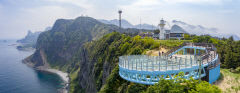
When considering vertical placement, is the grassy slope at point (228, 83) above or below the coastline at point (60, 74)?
above

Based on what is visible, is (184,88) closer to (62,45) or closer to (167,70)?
(167,70)

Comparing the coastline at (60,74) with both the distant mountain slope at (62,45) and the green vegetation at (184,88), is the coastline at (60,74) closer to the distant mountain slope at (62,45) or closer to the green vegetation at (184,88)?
the distant mountain slope at (62,45)

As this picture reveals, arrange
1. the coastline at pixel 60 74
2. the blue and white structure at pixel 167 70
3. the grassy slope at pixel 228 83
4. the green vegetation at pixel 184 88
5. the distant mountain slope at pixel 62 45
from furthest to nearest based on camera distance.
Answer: the distant mountain slope at pixel 62 45
the coastline at pixel 60 74
the grassy slope at pixel 228 83
the blue and white structure at pixel 167 70
the green vegetation at pixel 184 88

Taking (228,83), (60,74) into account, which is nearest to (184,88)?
(228,83)

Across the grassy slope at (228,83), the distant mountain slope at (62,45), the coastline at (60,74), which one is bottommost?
the coastline at (60,74)

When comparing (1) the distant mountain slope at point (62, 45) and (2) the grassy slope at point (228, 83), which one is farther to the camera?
(1) the distant mountain slope at point (62, 45)

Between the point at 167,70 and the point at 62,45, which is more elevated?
the point at 167,70

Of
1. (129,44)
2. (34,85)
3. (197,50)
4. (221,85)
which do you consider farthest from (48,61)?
(221,85)

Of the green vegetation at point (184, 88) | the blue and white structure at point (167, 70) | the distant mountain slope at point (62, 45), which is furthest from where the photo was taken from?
the distant mountain slope at point (62, 45)

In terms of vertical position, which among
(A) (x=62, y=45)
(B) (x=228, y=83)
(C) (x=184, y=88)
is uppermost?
(C) (x=184, y=88)

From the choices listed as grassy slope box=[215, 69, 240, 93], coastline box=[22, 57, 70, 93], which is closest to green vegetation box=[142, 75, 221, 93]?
grassy slope box=[215, 69, 240, 93]

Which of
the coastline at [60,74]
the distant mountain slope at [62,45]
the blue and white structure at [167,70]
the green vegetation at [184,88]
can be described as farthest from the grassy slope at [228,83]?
the distant mountain slope at [62,45]
